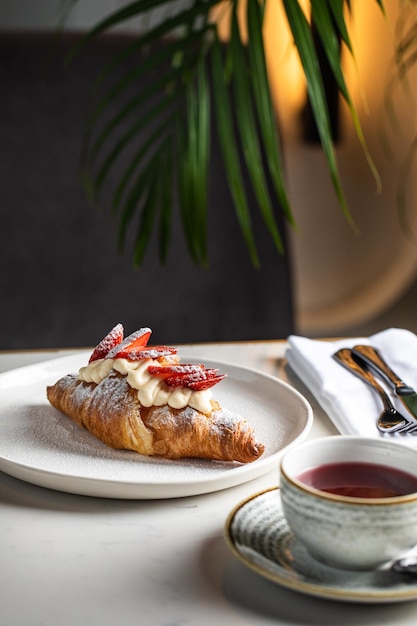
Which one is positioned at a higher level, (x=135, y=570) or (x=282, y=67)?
(x=282, y=67)

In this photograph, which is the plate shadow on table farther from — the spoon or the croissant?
the spoon

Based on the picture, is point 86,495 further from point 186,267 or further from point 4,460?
point 186,267

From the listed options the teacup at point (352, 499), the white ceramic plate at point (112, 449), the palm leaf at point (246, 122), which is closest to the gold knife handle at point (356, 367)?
the white ceramic plate at point (112, 449)

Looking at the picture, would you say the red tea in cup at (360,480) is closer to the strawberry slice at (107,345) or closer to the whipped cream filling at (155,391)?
the whipped cream filling at (155,391)

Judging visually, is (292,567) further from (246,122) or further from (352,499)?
(246,122)

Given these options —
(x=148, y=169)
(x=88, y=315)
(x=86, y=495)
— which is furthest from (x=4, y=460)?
(x=88, y=315)

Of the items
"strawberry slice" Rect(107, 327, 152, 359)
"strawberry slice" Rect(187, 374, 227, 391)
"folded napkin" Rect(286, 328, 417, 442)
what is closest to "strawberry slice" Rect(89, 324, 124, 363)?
"strawberry slice" Rect(107, 327, 152, 359)

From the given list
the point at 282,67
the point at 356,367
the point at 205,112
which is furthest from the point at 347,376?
the point at 282,67
